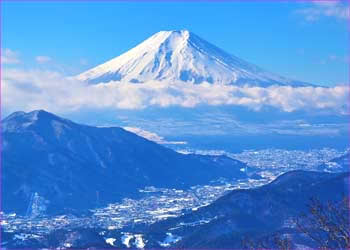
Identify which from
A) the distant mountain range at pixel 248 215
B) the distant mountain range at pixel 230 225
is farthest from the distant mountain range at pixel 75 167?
the distant mountain range at pixel 248 215

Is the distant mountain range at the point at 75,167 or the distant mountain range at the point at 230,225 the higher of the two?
the distant mountain range at the point at 75,167

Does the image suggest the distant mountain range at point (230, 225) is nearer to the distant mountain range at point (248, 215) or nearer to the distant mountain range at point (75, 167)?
the distant mountain range at point (248, 215)

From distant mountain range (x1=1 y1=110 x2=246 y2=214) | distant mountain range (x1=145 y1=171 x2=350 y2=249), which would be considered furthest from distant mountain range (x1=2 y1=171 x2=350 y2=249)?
distant mountain range (x1=1 y1=110 x2=246 y2=214)

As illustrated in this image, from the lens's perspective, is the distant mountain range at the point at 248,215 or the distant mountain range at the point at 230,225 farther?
the distant mountain range at the point at 248,215

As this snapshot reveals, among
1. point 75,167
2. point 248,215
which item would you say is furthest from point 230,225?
point 75,167

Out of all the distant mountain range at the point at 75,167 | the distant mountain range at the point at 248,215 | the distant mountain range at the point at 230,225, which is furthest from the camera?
the distant mountain range at the point at 75,167

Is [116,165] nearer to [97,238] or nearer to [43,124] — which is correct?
[43,124]

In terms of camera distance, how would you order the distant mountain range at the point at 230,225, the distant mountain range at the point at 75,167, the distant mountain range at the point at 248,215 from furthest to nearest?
the distant mountain range at the point at 75,167
the distant mountain range at the point at 248,215
the distant mountain range at the point at 230,225

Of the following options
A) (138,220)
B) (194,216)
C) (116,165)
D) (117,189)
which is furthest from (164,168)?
(194,216)
